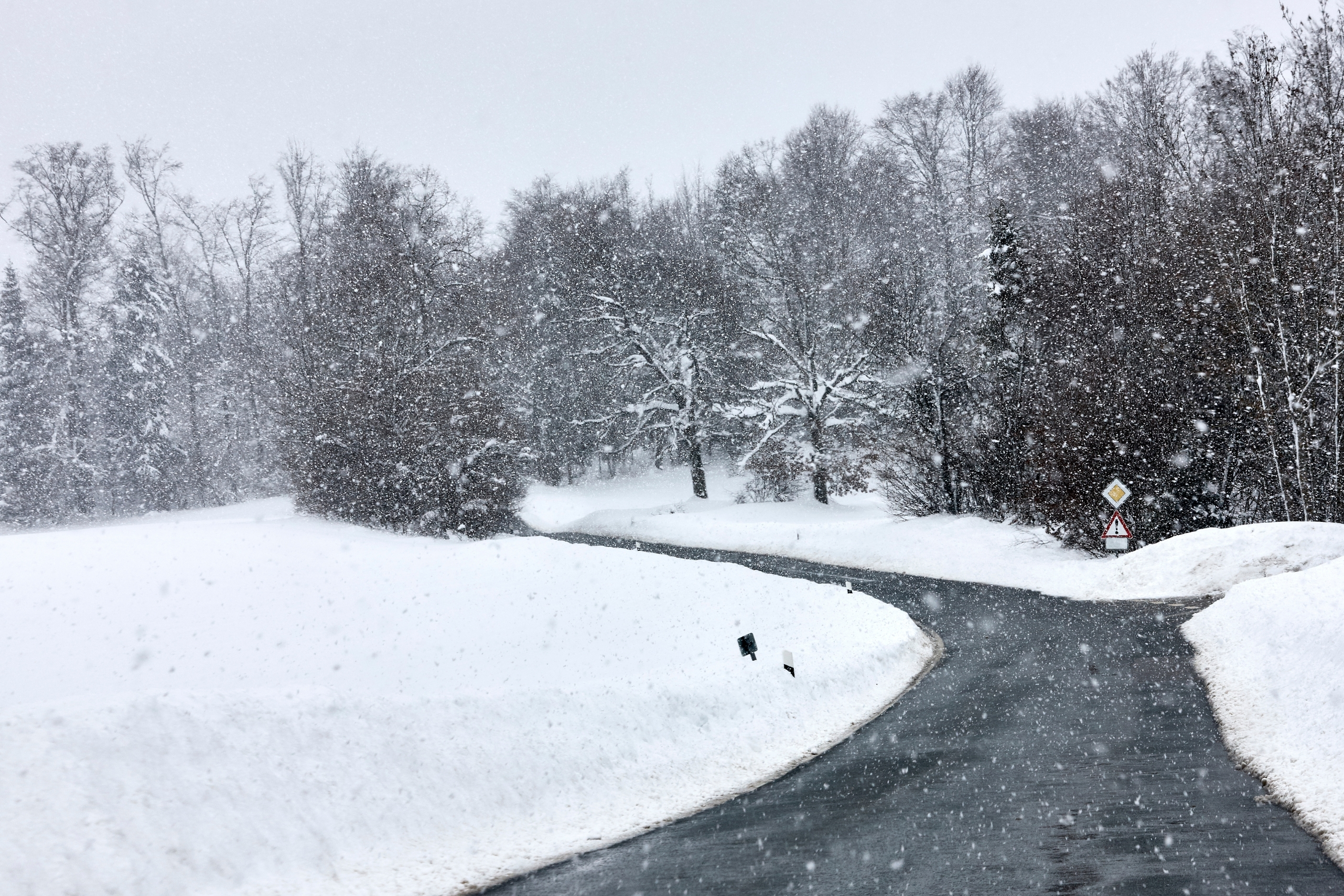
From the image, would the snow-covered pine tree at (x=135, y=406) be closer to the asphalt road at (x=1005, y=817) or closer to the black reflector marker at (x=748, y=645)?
the black reflector marker at (x=748, y=645)

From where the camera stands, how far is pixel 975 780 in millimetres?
7434

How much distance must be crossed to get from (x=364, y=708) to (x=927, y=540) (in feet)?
66.5

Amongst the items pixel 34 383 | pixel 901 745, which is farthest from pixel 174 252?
pixel 901 745

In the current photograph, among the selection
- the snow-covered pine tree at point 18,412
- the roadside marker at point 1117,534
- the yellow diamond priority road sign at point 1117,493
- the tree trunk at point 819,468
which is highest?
the snow-covered pine tree at point 18,412

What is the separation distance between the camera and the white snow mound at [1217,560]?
16.2 m

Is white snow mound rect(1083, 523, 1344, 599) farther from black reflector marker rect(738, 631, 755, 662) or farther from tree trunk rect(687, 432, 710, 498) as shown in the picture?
tree trunk rect(687, 432, 710, 498)

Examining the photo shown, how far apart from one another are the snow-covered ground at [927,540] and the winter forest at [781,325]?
1488 mm

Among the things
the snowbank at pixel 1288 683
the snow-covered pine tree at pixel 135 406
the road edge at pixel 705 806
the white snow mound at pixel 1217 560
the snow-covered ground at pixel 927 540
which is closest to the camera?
the road edge at pixel 705 806

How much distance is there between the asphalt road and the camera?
550 centimetres

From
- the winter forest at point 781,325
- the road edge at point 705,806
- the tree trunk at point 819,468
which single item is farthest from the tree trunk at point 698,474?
the road edge at point 705,806

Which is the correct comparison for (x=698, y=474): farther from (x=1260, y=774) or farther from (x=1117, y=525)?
(x=1260, y=774)

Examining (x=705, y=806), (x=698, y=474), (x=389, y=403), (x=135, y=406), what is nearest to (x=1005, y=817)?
(x=705, y=806)

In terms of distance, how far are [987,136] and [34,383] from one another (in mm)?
42804

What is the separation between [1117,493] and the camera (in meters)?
20.3
